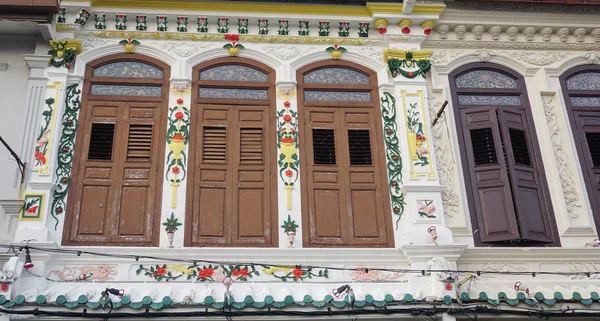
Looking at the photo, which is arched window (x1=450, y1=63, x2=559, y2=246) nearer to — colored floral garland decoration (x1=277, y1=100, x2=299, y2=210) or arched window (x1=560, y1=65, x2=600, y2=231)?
arched window (x1=560, y1=65, x2=600, y2=231)

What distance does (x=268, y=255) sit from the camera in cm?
775

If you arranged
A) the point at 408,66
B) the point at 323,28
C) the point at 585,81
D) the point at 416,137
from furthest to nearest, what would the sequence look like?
1. the point at 585,81
2. the point at 323,28
3. the point at 408,66
4. the point at 416,137

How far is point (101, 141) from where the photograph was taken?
8.42 metres

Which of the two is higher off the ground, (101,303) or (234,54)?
(234,54)

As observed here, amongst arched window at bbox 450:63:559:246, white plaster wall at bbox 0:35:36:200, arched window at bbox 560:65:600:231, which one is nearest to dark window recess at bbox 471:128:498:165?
arched window at bbox 450:63:559:246

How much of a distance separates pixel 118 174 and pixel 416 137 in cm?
373

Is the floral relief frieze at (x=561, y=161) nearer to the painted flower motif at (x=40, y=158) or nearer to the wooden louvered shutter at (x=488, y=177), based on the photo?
the wooden louvered shutter at (x=488, y=177)

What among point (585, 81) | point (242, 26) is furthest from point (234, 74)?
point (585, 81)

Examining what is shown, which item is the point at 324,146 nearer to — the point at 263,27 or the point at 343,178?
the point at 343,178

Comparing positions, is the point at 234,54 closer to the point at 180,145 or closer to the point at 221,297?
the point at 180,145

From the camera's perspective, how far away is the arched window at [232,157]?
8.00 m

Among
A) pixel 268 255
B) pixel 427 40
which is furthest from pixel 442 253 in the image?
pixel 427 40

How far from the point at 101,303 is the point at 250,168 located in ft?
8.10

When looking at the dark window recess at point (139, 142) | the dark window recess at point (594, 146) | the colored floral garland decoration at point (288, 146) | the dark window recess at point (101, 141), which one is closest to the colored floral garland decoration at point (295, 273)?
the colored floral garland decoration at point (288, 146)
